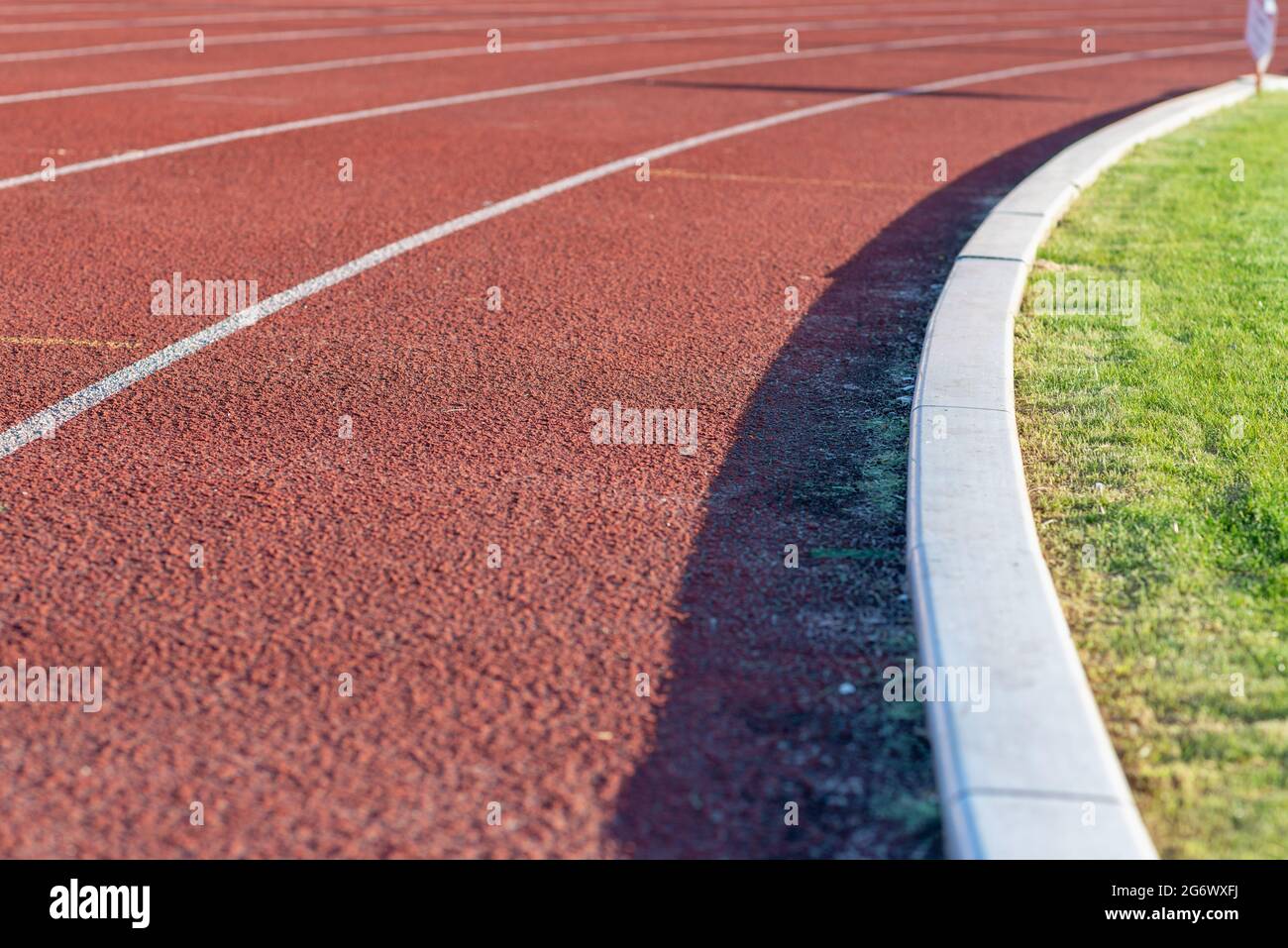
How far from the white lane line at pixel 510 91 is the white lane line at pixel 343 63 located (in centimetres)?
66

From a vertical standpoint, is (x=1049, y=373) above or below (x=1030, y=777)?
above

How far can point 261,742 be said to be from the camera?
306cm

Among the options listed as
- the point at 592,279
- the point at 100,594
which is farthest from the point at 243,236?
the point at 100,594

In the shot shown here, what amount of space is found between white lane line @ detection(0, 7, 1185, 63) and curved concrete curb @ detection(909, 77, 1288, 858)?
12524 mm

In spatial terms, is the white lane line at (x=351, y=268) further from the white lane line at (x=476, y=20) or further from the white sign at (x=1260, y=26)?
the white lane line at (x=476, y=20)

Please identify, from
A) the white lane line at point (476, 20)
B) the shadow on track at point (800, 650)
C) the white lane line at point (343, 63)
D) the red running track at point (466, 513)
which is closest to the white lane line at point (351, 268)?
the red running track at point (466, 513)

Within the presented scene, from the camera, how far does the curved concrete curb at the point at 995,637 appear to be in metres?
2.71

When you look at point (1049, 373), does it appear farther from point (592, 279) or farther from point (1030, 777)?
point (1030, 777)

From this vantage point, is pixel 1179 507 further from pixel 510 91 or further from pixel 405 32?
pixel 405 32

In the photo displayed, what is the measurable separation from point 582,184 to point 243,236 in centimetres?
239

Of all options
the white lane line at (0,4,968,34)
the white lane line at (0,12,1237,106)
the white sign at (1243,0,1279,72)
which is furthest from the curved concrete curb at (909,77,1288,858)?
the white lane line at (0,4,968,34)

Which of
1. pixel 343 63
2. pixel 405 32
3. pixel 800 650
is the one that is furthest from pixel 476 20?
pixel 800 650

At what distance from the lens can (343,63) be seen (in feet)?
49.2

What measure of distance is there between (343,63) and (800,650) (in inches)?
508
